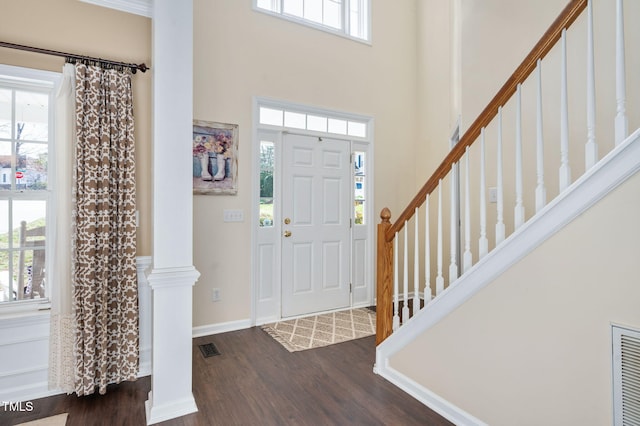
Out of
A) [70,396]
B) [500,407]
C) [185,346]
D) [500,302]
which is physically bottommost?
[70,396]

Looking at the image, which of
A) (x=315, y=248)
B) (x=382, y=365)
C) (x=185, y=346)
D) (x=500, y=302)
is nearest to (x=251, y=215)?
(x=315, y=248)

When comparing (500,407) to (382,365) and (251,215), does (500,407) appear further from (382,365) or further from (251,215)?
(251,215)

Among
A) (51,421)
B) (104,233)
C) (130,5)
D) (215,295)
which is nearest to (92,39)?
(130,5)

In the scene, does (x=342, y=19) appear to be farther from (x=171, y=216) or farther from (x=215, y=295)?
(x=215, y=295)

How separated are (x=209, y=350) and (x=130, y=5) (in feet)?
9.19

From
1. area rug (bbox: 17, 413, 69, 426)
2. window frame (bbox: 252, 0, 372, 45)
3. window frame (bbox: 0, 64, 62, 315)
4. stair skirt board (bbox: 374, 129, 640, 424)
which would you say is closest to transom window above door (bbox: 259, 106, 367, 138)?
window frame (bbox: 252, 0, 372, 45)

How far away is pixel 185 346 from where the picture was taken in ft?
6.93

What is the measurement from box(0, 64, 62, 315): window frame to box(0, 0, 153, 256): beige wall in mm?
59

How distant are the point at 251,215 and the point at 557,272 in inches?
107

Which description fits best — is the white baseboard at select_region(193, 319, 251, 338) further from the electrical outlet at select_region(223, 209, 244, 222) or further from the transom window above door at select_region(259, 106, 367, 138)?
the transom window above door at select_region(259, 106, 367, 138)

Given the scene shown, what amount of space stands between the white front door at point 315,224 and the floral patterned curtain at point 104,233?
163cm

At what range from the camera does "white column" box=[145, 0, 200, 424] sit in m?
2.04

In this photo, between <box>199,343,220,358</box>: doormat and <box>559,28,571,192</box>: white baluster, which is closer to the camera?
<box>559,28,571,192</box>: white baluster

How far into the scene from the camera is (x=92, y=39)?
99.9 inches
